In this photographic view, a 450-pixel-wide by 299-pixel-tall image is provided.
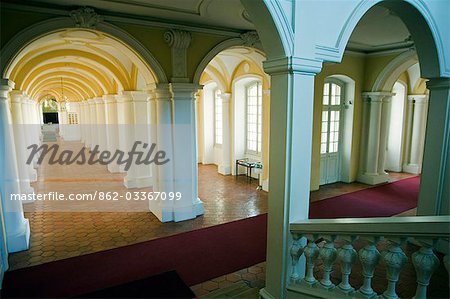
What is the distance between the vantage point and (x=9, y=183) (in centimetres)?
512

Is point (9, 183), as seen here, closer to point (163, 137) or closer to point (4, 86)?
point (4, 86)

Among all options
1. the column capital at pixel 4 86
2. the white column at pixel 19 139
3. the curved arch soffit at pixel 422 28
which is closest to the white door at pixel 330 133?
the curved arch soffit at pixel 422 28

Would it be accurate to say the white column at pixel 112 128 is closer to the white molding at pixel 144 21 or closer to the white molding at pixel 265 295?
the white molding at pixel 144 21

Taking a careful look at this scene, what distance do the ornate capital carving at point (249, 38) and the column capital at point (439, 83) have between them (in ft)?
12.6

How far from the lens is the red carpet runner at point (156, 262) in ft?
14.2

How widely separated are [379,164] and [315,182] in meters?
2.70

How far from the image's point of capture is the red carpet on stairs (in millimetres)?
7168

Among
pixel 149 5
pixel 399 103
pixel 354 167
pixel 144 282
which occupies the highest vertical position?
pixel 149 5

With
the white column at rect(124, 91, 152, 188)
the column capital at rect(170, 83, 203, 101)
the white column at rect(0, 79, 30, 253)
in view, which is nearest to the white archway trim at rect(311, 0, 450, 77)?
the column capital at rect(170, 83, 203, 101)

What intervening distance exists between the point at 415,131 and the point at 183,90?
9.95m

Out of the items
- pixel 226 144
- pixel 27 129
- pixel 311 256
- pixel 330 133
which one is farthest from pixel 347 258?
pixel 27 129

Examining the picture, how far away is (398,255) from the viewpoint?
236cm

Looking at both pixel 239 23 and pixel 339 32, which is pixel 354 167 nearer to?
pixel 239 23

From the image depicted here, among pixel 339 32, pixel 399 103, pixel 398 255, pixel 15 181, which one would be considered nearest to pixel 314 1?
pixel 339 32
